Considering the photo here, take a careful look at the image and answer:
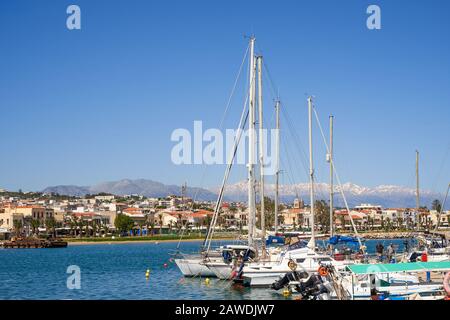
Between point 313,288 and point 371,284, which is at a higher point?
point 313,288

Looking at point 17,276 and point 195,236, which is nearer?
point 17,276

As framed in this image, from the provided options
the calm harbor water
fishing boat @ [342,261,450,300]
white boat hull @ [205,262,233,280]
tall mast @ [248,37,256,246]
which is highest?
tall mast @ [248,37,256,246]

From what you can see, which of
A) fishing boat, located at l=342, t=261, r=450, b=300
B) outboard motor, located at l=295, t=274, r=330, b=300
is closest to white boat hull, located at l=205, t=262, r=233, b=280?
fishing boat, located at l=342, t=261, r=450, b=300

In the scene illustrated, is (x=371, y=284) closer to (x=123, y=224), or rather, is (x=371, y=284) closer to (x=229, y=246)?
(x=229, y=246)

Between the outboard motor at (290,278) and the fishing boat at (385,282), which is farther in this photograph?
the outboard motor at (290,278)

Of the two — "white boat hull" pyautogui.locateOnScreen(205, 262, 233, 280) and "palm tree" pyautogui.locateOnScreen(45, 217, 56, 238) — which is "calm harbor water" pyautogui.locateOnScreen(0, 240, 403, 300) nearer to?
"white boat hull" pyautogui.locateOnScreen(205, 262, 233, 280)

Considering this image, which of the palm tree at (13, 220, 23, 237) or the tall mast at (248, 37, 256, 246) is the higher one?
the tall mast at (248, 37, 256, 246)

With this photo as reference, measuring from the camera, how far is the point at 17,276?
129 feet

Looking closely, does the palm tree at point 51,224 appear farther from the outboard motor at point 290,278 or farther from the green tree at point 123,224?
the outboard motor at point 290,278

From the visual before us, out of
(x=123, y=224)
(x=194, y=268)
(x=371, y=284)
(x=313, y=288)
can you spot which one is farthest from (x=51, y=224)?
→ (x=313, y=288)

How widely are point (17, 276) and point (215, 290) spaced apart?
17730 millimetres

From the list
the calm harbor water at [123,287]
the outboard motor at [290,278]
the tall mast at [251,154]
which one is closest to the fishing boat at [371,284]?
the outboard motor at [290,278]
